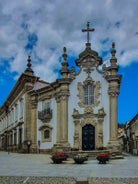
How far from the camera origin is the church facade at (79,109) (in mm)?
37625

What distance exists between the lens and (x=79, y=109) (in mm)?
39125

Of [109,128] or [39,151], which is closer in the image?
[109,128]

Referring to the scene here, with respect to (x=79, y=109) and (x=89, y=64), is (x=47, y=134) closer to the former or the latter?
(x=79, y=109)

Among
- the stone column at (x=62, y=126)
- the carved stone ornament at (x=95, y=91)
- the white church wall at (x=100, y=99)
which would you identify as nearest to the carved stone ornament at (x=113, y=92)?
the white church wall at (x=100, y=99)

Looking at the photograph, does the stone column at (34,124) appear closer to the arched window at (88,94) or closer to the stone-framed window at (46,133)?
the stone-framed window at (46,133)

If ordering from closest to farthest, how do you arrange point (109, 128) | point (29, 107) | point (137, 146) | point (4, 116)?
1. point (109, 128)
2. point (29, 107)
3. point (137, 146)
4. point (4, 116)

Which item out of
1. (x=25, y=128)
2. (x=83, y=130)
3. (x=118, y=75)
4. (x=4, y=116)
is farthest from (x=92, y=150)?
(x=4, y=116)

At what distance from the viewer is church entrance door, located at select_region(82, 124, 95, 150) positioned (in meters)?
38.1

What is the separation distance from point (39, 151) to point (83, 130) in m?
7.22

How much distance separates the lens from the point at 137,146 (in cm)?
5575

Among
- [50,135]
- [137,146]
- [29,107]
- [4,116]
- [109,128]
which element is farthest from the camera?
[4,116]

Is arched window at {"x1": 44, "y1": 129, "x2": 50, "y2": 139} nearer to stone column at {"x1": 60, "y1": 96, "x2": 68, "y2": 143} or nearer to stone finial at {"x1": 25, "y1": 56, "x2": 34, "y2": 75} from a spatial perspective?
stone column at {"x1": 60, "y1": 96, "x2": 68, "y2": 143}

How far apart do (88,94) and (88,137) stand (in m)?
4.89

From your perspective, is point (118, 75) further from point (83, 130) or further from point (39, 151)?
point (39, 151)
